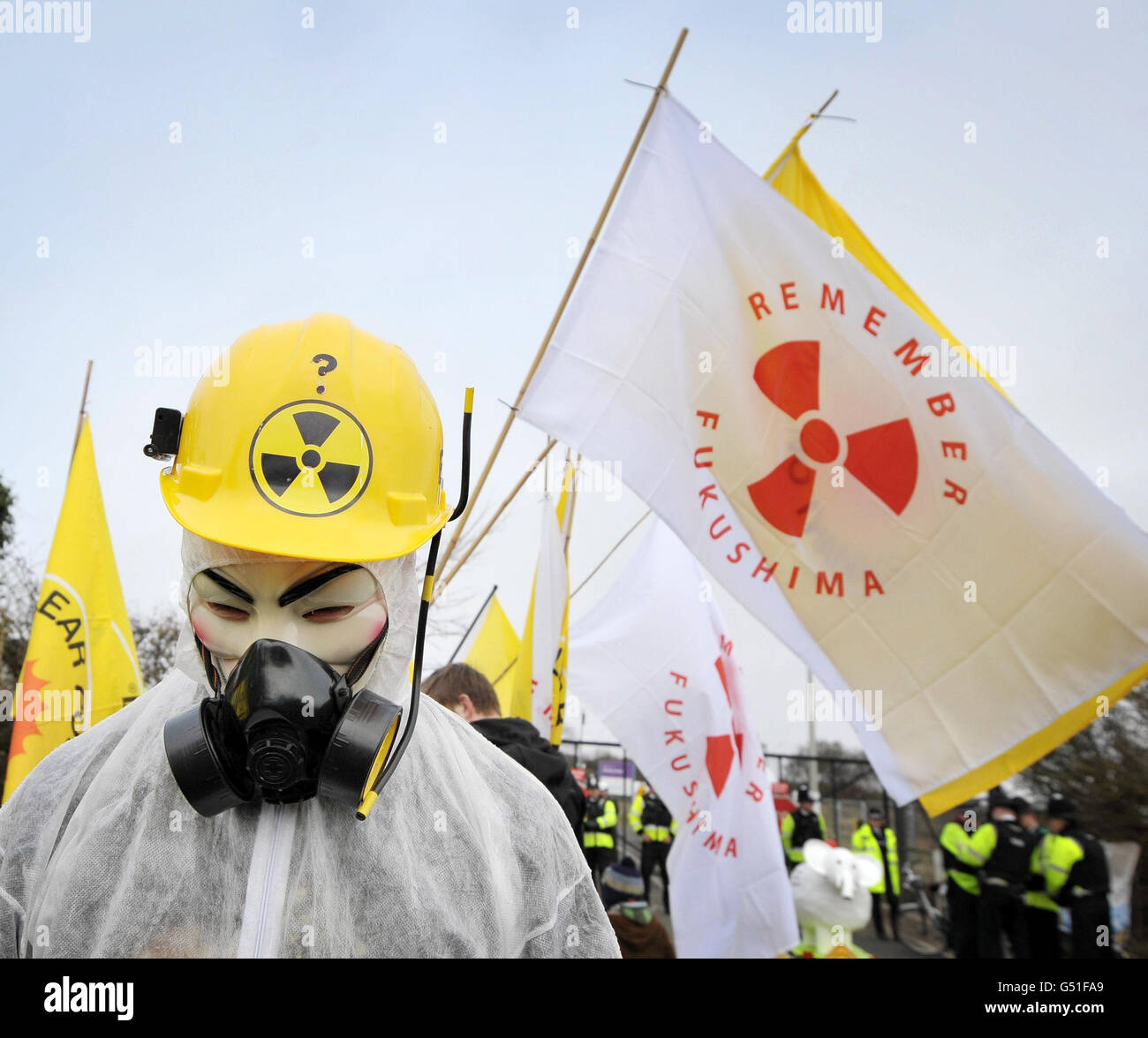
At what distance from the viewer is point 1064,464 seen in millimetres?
3596

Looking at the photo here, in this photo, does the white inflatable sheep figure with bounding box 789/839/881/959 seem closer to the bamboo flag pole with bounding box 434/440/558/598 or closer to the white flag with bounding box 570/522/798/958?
the white flag with bounding box 570/522/798/958

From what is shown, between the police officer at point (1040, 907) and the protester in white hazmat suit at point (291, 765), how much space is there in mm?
7350

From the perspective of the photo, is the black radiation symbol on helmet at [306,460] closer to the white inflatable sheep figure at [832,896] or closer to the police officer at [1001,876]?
the white inflatable sheep figure at [832,896]

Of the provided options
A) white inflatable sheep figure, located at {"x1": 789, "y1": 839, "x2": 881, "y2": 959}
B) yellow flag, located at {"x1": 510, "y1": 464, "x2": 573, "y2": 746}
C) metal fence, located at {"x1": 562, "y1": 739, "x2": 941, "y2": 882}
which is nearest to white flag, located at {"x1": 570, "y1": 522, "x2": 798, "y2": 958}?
white inflatable sheep figure, located at {"x1": 789, "y1": 839, "x2": 881, "y2": 959}

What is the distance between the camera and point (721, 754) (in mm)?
5660

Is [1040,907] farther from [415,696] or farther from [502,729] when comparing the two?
[415,696]

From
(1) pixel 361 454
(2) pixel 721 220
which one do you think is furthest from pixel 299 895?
(2) pixel 721 220

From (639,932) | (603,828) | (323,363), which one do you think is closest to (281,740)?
(323,363)

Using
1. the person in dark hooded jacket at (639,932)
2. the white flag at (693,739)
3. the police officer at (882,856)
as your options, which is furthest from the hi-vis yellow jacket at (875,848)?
the person in dark hooded jacket at (639,932)

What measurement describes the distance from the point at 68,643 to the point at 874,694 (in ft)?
14.9

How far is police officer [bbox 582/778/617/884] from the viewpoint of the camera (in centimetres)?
1208

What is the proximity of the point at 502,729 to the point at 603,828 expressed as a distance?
9.95 metres

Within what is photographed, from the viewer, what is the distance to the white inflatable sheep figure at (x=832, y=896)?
207 inches
